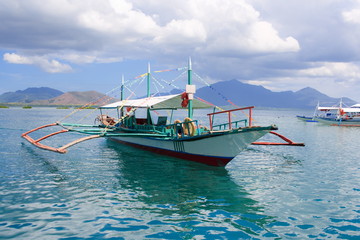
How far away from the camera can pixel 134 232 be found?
28.9 feet

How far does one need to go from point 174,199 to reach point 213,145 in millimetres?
6130

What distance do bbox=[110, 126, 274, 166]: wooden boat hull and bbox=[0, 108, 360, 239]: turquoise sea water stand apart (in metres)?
0.67

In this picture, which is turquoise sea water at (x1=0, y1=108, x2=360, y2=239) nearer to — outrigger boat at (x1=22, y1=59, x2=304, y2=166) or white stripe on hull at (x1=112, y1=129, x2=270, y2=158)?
outrigger boat at (x1=22, y1=59, x2=304, y2=166)

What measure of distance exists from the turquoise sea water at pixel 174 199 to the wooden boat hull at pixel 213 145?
2.18ft

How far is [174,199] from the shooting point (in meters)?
11.9

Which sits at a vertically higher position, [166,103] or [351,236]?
[166,103]

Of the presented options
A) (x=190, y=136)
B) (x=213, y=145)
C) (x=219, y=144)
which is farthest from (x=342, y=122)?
(x=219, y=144)

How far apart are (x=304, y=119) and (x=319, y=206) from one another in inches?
3374

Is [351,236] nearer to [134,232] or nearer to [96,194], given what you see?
[134,232]

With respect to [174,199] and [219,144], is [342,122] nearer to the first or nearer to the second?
[219,144]

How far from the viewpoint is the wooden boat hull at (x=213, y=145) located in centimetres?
1582

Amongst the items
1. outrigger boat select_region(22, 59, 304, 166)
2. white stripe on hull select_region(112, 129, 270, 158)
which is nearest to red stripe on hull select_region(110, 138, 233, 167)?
outrigger boat select_region(22, 59, 304, 166)

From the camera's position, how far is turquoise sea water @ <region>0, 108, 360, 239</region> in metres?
9.03

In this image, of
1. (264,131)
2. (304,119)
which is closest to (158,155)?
(264,131)
